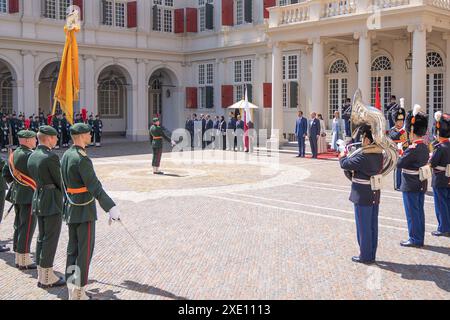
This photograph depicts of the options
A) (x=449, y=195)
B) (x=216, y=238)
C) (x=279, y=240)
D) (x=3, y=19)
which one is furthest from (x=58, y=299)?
(x=3, y=19)

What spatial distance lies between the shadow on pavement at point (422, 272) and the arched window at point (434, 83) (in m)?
17.4

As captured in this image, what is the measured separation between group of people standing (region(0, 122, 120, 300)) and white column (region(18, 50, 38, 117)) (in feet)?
73.1

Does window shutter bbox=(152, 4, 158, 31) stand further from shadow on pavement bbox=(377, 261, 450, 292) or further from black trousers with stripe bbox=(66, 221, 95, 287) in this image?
black trousers with stripe bbox=(66, 221, 95, 287)

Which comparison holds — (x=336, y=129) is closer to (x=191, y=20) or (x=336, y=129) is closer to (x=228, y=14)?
(x=228, y=14)

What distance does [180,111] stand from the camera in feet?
116

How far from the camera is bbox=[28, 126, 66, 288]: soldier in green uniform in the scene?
6.51 metres

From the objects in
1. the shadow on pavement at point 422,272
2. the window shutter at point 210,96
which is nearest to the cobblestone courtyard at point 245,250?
the shadow on pavement at point 422,272

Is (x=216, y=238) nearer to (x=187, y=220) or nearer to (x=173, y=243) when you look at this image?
(x=173, y=243)

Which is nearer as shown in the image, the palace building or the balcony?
the balcony

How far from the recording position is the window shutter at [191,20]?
111 feet

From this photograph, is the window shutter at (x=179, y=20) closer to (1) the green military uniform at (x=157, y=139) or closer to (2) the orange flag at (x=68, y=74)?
(1) the green military uniform at (x=157, y=139)

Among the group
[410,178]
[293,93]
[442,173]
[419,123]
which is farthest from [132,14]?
[410,178]

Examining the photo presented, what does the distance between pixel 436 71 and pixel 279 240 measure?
17.2m

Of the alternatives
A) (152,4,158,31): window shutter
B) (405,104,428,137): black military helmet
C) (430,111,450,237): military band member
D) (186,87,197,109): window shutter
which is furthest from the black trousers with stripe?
(152,4,158,31): window shutter
